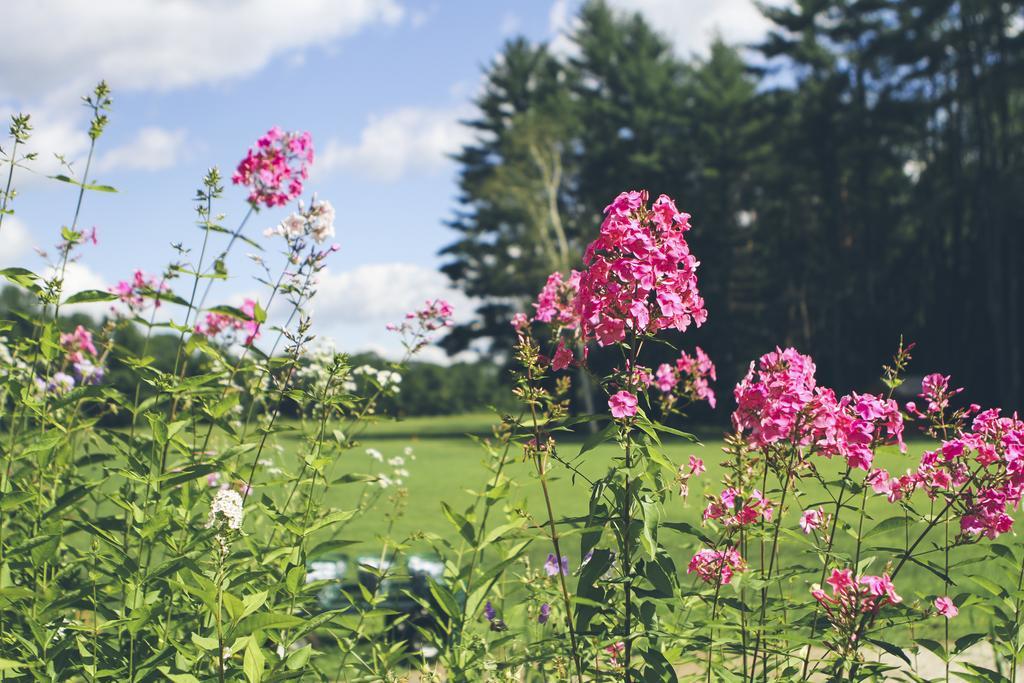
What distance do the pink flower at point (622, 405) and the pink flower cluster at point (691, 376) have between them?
971 mm

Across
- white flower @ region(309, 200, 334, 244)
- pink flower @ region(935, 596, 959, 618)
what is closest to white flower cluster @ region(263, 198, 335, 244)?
white flower @ region(309, 200, 334, 244)

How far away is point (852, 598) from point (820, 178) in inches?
1107

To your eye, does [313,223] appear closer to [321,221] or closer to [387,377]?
[321,221]

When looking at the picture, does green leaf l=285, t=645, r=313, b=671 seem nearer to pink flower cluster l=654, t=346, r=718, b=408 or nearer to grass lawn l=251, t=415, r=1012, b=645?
grass lawn l=251, t=415, r=1012, b=645

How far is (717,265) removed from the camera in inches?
1187

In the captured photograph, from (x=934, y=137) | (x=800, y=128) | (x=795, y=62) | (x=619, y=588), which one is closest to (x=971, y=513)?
(x=619, y=588)

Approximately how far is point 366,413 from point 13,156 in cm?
142

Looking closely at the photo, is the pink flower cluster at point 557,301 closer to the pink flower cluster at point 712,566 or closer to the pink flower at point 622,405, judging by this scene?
the pink flower at point 622,405

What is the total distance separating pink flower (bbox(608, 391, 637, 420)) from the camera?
81.0 inches

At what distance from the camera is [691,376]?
3.19 meters

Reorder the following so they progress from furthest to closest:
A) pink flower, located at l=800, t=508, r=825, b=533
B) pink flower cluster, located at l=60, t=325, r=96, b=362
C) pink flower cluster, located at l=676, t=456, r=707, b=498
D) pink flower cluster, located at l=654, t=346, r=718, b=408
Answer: pink flower cluster, located at l=60, t=325, r=96, b=362
pink flower cluster, located at l=654, t=346, r=718, b=408
pink flower, located at l=800, t=508, r=825, b=533
pink flower cluster, located at l=676, t=456, r=707, b=498

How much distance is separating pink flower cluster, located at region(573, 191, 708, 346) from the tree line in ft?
67.5

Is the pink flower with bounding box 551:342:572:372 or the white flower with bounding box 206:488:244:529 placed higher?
the pink flower with bounding box 551:342:572:372

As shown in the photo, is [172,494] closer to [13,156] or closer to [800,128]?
[13,156]
